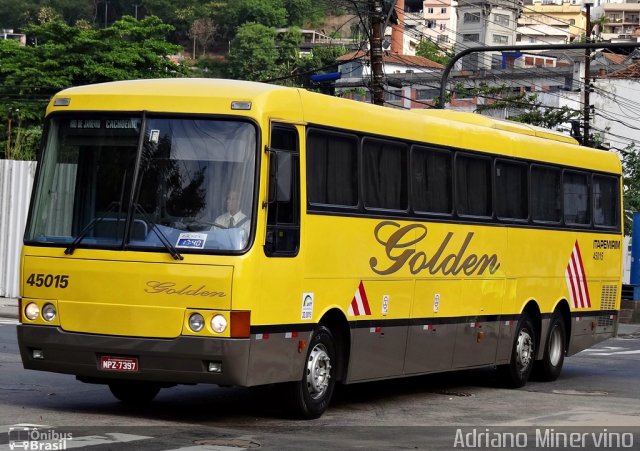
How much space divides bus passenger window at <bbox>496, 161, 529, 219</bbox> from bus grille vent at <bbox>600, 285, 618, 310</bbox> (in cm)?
330

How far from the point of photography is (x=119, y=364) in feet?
42.7

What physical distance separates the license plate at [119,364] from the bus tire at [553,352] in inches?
337

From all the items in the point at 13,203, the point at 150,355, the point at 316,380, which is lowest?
the point at 316,380

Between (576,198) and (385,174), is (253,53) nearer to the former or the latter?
(576,198)

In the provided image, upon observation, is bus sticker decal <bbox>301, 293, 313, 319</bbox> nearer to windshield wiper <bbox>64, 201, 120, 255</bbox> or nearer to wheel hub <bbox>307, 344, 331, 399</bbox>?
wheel hub <bbox>307, 344, 331, 399</bbox>

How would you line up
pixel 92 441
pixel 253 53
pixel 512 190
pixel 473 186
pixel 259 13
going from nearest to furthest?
pixel 92 441
pixel 473 186
pixel 512 190
pixel 253 53
pixel 259 13

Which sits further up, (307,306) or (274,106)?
(274,106)

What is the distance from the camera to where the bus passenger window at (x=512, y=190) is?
18609mm

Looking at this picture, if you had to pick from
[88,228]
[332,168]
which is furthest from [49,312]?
[332,168]

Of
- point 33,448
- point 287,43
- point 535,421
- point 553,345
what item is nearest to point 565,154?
point 553,345

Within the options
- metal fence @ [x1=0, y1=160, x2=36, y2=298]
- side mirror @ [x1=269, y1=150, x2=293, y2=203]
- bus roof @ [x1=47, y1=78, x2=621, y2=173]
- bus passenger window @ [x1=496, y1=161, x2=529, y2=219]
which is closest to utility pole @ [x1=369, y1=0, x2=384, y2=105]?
metal fence @ [x1=0, y1=160, x2=36, y2=298]

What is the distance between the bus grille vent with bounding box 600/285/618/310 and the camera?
21953 millimetres

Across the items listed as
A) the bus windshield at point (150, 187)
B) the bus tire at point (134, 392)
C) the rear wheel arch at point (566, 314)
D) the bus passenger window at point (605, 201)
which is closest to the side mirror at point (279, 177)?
the bus windshield at point (150, 187)

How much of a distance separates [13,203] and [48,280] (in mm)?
20237
